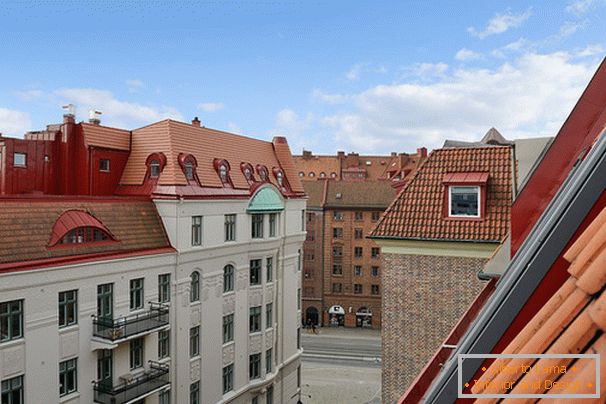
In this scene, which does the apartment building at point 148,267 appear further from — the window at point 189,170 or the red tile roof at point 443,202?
the red tile roof at point 443,202

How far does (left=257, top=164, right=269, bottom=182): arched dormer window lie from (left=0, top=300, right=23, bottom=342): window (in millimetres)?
14643

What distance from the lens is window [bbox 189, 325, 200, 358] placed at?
21109 millimetres

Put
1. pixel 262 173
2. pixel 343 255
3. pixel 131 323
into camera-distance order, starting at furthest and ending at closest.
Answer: pixel 343 255
pixel 262 173
pixel 131 323

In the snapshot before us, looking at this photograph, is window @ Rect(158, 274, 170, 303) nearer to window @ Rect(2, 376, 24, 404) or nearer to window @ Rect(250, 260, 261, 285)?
window @ Rect(250, 260, 261, 285)

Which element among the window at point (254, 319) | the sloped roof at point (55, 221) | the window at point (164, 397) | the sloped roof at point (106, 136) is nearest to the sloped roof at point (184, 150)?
the sloped roof at point (106, 136)

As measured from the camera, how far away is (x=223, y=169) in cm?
2397

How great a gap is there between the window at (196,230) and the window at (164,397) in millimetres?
6522

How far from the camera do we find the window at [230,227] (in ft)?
75.4

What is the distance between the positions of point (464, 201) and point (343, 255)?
38.7 metres

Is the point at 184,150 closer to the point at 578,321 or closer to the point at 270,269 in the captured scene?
the point at 270,269

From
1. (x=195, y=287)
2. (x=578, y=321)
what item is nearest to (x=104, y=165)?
(x=195, y=287)

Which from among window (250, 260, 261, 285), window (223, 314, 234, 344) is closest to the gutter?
window (223, 314, 234, 344)

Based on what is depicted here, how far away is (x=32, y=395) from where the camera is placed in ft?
48.1

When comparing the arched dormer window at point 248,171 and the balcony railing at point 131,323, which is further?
the arched dormer window at point 248,171
